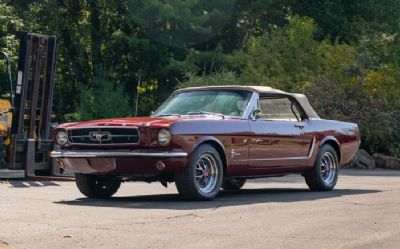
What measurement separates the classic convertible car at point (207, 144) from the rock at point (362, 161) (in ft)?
36.8

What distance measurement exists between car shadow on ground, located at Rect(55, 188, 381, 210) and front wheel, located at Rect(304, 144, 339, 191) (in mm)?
158

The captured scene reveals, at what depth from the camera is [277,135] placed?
12258mm

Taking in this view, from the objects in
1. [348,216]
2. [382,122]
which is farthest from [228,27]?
[348,216]

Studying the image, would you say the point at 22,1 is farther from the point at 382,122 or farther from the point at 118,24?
the point at 382,122

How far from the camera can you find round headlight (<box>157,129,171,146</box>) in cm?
1048

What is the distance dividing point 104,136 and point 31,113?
5327mm

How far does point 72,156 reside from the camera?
10930mm

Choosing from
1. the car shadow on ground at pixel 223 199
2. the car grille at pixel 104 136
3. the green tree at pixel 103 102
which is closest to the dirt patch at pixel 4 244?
the car shadow on ground at pixel 223 199

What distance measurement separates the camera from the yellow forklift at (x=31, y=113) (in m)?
15.4

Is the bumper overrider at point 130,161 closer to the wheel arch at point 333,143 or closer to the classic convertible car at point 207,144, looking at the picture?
the classic convertible car at point 207,144

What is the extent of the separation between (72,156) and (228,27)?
33.5 meters

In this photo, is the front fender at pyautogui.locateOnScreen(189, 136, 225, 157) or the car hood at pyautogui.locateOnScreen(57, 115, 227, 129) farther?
the front fender at pyautogui.locateOnScreen(189, 136, 225, 157)

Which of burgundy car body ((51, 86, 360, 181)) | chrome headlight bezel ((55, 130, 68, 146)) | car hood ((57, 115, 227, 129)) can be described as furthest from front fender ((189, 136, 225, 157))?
chrome headlight bezel ((55, 130, 68, 146))

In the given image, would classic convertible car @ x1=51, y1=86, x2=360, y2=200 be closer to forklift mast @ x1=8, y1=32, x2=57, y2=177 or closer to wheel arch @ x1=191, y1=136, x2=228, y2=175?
wheel arch @ x1=191, y1=136, x2=228, y2=175
